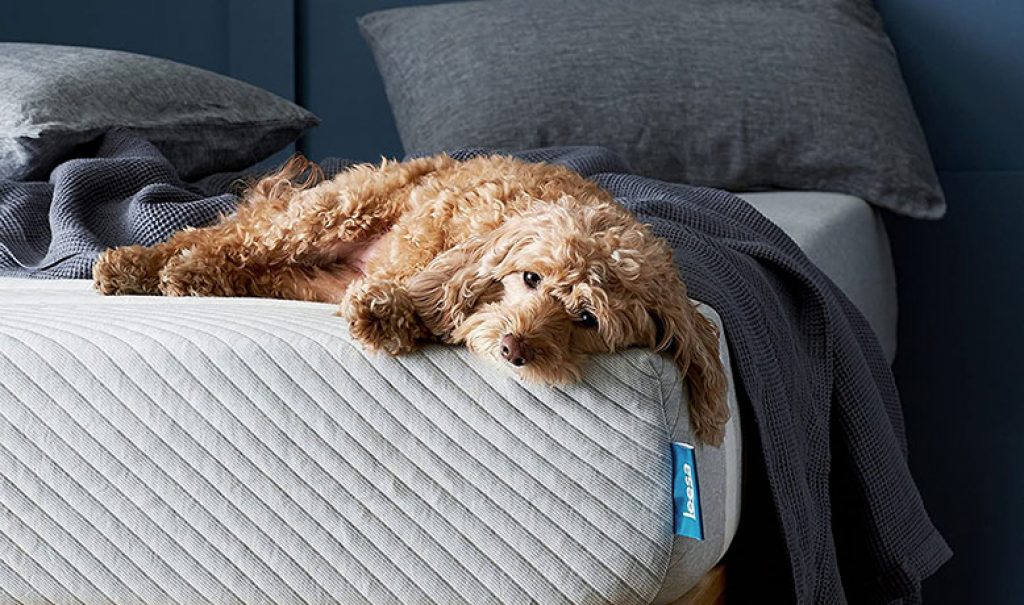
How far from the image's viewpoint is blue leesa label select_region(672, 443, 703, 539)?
1001 mm

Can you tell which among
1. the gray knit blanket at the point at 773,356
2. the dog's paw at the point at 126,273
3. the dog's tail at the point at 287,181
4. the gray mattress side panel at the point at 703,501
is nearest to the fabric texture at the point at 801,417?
the gray knit blanket at the point at 773,356

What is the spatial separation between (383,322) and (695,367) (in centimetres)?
24

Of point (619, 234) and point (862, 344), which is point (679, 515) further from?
point (862, 344)

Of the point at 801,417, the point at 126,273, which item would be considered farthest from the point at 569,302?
the point at 126,273

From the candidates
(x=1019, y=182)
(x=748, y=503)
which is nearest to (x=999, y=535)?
(x=1019, y=182)

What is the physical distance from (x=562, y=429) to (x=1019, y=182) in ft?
6.74

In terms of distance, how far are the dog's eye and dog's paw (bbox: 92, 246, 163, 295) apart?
546 millimetres

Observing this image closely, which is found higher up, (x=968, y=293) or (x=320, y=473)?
(x=320, y=473)

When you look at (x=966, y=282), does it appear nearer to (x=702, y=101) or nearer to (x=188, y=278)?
(x=702, y=101)

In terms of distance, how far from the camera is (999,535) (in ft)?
8.88

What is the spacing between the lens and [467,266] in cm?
114

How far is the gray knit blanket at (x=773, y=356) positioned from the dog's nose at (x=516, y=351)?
1.04 feet

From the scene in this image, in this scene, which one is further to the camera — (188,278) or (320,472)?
(188,278)

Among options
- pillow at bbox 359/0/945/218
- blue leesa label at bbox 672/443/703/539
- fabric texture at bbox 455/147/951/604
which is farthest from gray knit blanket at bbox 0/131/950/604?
pillow at bbox 359/0/945/218
